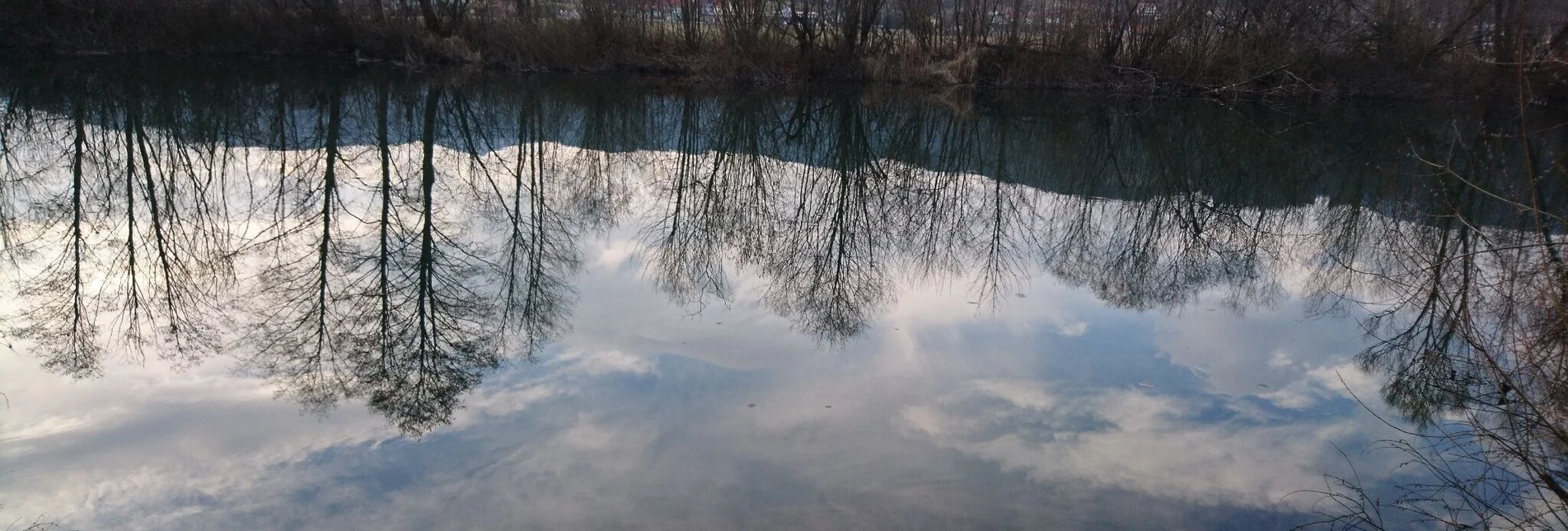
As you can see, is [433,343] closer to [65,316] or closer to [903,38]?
[65,316]

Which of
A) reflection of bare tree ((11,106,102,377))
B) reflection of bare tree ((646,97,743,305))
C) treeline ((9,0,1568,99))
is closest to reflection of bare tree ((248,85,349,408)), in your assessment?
reflection of bare tree ((11,106,102,377))

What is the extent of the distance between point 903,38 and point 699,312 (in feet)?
56.6

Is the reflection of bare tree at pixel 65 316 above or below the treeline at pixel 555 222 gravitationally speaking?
below

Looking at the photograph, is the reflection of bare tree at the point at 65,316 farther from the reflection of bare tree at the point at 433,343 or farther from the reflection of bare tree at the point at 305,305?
the reflection of bare tree at the point at 433,343

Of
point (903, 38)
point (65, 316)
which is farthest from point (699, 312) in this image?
point (903, 38)

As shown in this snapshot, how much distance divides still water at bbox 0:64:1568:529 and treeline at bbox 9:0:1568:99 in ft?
26.7

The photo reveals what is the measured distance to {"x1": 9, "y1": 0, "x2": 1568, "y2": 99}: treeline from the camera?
22.0 metres

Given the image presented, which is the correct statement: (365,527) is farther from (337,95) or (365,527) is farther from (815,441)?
(337,95)

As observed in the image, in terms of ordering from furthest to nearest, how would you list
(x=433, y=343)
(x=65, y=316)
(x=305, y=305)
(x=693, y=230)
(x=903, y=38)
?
(x=903, y=38) → (x=693, y=230) → (x=305, y=305) → (x=65, y=316) → (x=433, y=343)

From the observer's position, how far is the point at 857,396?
5496mm

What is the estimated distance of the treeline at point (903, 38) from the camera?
22.0 m

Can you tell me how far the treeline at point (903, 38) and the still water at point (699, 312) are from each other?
8.13m

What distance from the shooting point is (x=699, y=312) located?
6934 mm

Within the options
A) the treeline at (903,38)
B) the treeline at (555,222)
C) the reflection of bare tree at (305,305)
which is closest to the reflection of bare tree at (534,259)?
the treeline at (555,222)
